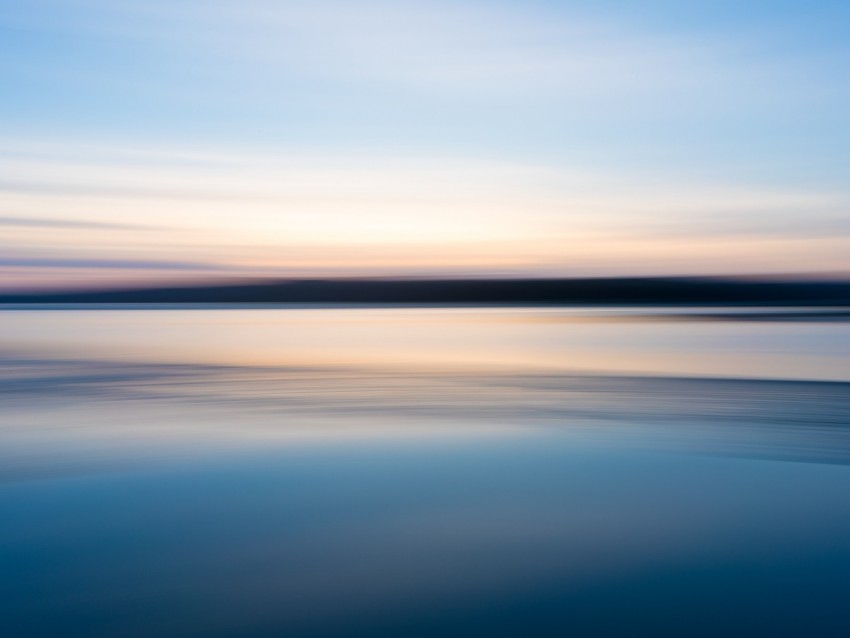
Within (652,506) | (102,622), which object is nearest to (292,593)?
(102,622)

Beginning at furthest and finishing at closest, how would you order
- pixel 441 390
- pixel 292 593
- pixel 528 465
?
pixel 441 390
pixel 528 465
pixel 292 593

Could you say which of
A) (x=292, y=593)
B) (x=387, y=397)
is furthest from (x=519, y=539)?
(x=387, y=397)

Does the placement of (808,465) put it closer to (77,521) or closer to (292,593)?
(292,593)

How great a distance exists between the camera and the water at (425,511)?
445 cm

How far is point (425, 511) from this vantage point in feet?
20.8

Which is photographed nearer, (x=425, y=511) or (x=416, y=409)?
(x=425, y=511)

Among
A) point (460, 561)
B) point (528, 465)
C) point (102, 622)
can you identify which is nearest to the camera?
point (102, 622)

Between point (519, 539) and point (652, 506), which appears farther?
point (652, 506)

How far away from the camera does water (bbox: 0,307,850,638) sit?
14.6 feet

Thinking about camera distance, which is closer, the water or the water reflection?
the water

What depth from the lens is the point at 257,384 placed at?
578 inches

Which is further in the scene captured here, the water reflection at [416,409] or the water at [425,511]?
the water reflection at [416,409]

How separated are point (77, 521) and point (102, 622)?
1.93 metres

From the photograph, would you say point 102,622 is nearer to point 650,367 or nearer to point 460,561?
point 460,561
